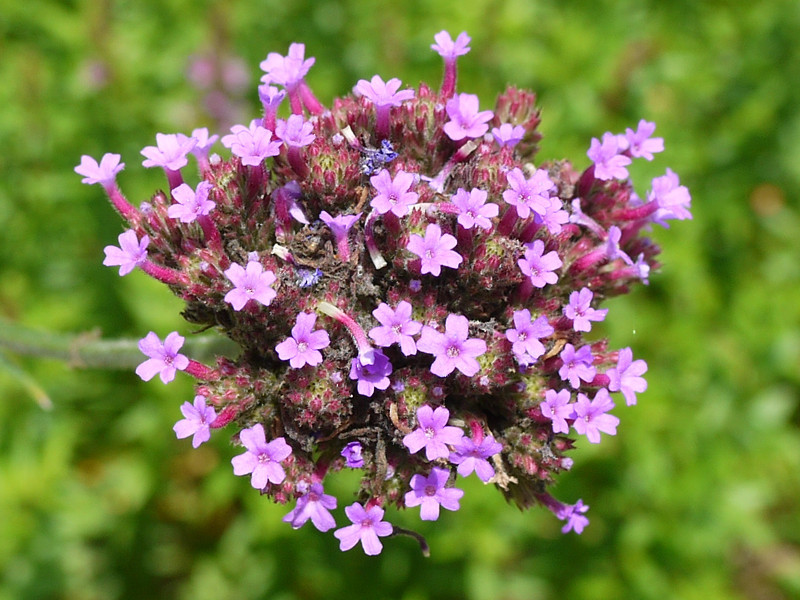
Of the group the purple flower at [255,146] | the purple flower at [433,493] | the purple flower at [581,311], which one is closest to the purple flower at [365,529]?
the purple flower at [433,493]

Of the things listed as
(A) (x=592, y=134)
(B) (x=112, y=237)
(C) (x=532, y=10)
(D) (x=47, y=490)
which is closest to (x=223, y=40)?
(B) (x=112, y=237)

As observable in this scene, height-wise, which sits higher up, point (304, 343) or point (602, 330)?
point (602, 330)

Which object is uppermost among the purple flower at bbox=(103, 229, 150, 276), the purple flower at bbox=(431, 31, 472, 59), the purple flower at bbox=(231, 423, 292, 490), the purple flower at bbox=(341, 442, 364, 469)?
the purple flower at bbox=(431, 31, 472, 59)

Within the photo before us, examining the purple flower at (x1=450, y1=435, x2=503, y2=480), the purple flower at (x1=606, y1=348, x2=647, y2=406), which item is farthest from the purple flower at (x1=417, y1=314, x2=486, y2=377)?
the purple flower at (x1=606, y1=348, x2=647, y2=406)

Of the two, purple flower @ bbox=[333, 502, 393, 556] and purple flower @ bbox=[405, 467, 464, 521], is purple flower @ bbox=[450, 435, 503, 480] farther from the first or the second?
purple flower @ bbox=[333, 502, 393, 556]

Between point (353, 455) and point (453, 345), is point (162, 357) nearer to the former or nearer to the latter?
point (353, 455)

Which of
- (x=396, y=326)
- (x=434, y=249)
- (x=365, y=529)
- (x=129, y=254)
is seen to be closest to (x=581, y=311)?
(x=434, y=249)
